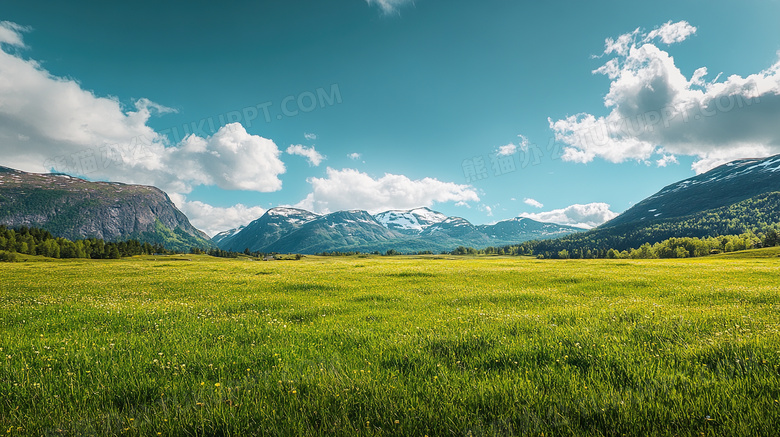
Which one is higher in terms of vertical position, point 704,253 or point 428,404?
point 428,404

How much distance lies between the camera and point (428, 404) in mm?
4141

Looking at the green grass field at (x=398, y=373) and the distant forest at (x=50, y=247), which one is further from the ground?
the distant forest at (x=50, y=247)

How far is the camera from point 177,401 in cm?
436

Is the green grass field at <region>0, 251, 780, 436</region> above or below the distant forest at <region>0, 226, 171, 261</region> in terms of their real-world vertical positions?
below

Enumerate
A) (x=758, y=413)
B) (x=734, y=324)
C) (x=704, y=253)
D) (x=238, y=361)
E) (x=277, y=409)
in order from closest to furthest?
1. (x=758, y=413)
2. (x=277, y=409)
3. (x=238, y=361)
4. (x=734, y=324)
5. (x=704, y=253)

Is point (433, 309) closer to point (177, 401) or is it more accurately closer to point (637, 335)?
point (637, 335)

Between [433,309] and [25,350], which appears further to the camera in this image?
[433,309]

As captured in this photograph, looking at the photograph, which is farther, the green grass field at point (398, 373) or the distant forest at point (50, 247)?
the distant forest at point (50, 247)

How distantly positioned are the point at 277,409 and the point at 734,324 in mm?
10874

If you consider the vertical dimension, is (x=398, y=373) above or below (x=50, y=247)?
below

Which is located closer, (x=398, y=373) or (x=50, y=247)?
(x=398, y=373)

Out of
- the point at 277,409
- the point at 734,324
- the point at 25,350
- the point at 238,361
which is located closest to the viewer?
the point at 277,409

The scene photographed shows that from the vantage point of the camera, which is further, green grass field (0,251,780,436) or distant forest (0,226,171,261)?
distant forest (0,226,171,261)

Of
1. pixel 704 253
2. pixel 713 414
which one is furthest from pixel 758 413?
pixel 704 253
